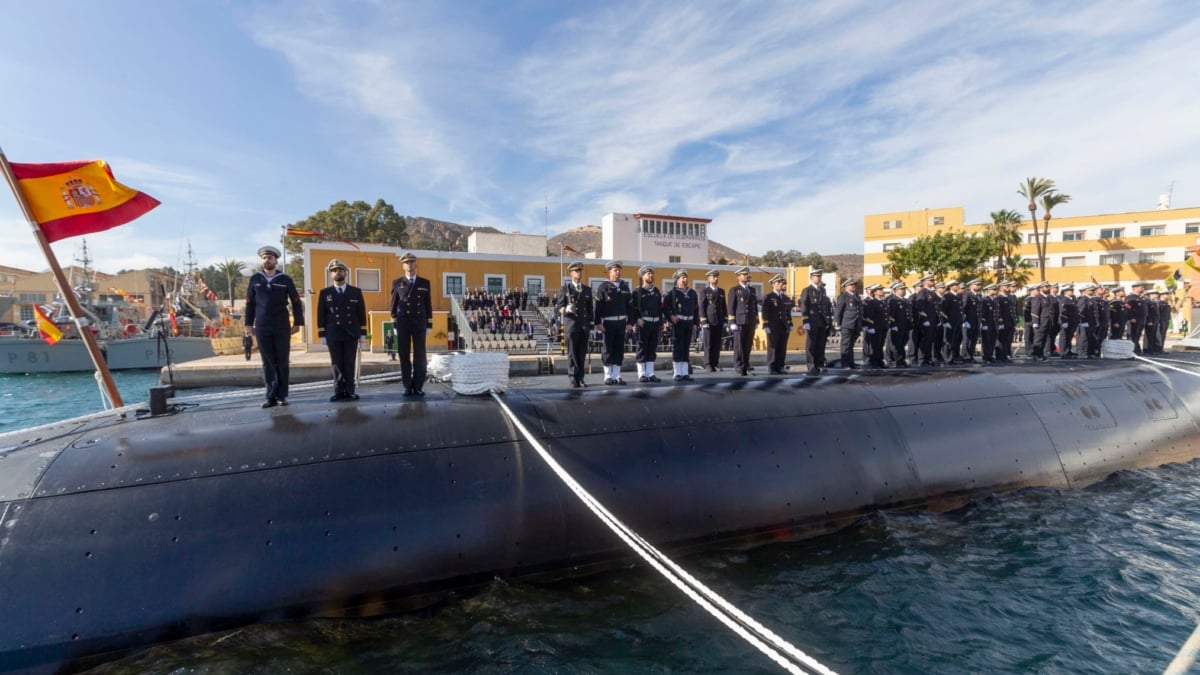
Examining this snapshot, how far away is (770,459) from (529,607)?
305cm

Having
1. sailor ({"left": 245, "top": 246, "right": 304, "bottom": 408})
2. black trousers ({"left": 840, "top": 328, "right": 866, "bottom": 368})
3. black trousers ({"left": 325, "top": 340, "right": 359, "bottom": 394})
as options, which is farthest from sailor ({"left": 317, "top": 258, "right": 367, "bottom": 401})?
black trousers ({"left": 840, "top": 328, "right": 866, "bottom": 368})

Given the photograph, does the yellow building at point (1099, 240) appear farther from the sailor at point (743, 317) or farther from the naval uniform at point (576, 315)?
the naval uniform at point (576, 315)

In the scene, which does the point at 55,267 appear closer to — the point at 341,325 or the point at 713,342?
the point at 341,325

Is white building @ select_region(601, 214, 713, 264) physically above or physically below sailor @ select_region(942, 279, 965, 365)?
above

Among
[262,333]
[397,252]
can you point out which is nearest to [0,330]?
[397,252]

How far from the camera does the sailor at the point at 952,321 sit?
13359 mm

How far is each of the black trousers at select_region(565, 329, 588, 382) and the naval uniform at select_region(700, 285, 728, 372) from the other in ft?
9.43

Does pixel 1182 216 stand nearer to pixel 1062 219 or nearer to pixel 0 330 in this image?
pixel 1062 219

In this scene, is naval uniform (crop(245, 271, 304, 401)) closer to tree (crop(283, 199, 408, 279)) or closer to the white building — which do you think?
the white building

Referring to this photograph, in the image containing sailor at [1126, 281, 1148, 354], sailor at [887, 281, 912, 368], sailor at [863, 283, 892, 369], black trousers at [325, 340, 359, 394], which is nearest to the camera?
black trousers at [325, 340, 359, 394]

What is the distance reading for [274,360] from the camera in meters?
6.47

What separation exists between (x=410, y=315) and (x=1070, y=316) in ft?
51.1

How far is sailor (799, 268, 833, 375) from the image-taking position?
1103cm

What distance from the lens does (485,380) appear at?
259 inches
